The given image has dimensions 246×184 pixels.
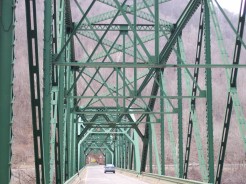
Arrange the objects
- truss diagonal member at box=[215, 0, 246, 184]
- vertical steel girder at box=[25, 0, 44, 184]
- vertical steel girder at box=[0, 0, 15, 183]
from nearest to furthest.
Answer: vertical steel girder at box=[0, 0, 15, 183], vertical steel girder at box=[25, 0, 44, 184], truss diagonal member at box=[215, 0, 246, 184]

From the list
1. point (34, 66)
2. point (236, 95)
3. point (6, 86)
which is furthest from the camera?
point (236, 95)

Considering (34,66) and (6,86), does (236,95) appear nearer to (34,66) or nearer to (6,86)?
(34,66)

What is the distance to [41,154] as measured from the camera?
11.3m

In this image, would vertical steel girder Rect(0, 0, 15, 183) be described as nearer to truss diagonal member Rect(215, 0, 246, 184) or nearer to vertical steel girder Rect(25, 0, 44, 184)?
vertical steel girder Rect(25, 0, 44, 184)

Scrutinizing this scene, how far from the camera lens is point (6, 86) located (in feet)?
25.8

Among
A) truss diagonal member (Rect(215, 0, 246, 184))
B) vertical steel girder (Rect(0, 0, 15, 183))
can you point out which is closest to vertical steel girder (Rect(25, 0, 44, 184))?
vertical steel girder (Rect(0, 0, 15, 183))

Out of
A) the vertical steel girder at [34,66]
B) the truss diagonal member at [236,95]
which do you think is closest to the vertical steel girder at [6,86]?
the vertical steel girder at [34,66]

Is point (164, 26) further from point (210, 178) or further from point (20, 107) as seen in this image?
point (20, 107)

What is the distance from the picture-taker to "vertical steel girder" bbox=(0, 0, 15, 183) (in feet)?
25.5

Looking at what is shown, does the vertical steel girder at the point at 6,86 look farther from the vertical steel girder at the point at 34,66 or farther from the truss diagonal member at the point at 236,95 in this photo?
the truss diagonal member at the point at 236,95

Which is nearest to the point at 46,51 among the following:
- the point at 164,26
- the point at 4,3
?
the point at 4,3

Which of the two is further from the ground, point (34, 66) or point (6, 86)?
point (34, 66)

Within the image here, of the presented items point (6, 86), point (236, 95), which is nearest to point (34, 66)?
point (6, 86)

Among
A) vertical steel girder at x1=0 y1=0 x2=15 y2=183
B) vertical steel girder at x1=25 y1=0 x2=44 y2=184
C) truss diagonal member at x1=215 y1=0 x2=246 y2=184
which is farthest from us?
truss diagonal member at x1=215 y1=0 x2=246 y2=184
